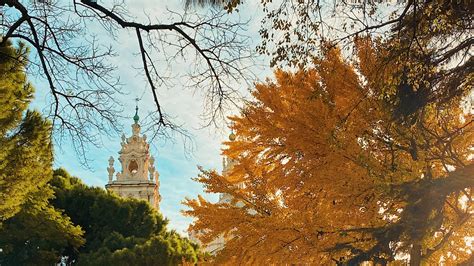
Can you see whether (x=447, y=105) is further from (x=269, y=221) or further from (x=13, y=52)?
(x=13, y=52)

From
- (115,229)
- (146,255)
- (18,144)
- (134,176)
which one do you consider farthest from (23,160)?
(134,176)

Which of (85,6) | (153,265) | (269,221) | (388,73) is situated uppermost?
(153,265)

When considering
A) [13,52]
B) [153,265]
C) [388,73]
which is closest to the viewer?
[388,73]

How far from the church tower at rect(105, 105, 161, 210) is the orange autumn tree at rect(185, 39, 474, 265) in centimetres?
3135

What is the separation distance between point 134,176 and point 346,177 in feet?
118

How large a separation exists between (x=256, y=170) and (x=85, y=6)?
557cm

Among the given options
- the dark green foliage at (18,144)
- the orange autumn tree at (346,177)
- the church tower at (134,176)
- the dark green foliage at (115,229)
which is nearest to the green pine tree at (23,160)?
the dark green foliage at (18,144)

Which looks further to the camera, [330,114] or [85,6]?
[330,114]

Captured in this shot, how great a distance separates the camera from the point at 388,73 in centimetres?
599

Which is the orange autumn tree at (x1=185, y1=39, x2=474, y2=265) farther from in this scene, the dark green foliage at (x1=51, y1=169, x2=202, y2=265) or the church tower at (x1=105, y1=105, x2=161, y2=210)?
the church tower at (x1=105, y1=105, x2=161, y2=210)

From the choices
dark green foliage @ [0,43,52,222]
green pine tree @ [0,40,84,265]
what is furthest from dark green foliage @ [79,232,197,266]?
dark green foliage @ [0,43,52,222]

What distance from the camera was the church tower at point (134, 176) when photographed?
4062cm

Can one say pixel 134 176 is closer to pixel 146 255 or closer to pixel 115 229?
pixel 115 229

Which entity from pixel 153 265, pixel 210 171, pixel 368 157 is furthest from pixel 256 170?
pixel 153 265
